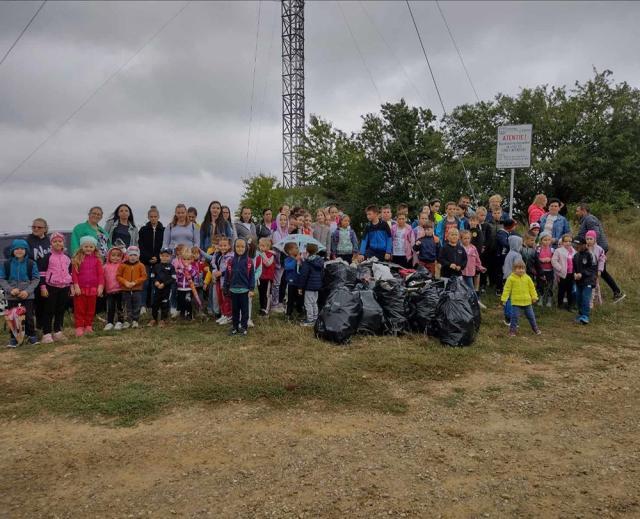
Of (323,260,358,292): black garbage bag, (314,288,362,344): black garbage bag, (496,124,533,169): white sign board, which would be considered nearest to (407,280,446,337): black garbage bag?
(314,288,362,344): black garbage bag

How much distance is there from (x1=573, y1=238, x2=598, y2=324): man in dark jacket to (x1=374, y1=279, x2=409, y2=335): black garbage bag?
3.18m

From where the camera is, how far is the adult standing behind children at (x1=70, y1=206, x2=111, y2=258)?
7246mm

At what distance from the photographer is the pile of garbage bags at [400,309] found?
5883mm

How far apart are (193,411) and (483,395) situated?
2.65 meters

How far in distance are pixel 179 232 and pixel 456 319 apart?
182 inches

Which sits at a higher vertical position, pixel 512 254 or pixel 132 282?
pixel 512 254

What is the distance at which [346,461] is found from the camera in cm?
318

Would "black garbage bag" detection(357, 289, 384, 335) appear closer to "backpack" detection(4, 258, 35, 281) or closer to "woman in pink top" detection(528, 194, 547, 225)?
"backpack" detection(4, 258, 35, 281)

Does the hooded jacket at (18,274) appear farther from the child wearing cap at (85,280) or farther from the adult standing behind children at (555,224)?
the adult standing behind children at (555,224)

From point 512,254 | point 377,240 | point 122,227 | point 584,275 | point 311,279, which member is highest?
point 122,227

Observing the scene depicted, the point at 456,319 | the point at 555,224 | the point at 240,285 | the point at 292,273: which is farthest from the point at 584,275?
the point at 240,285

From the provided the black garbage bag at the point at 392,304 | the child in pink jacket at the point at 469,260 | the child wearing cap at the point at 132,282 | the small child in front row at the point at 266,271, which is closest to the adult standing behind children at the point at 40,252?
the child wearing cap at the point at 132,282

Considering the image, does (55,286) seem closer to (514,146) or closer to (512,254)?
(512,254)

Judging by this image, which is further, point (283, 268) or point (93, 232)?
point (283, 268)
